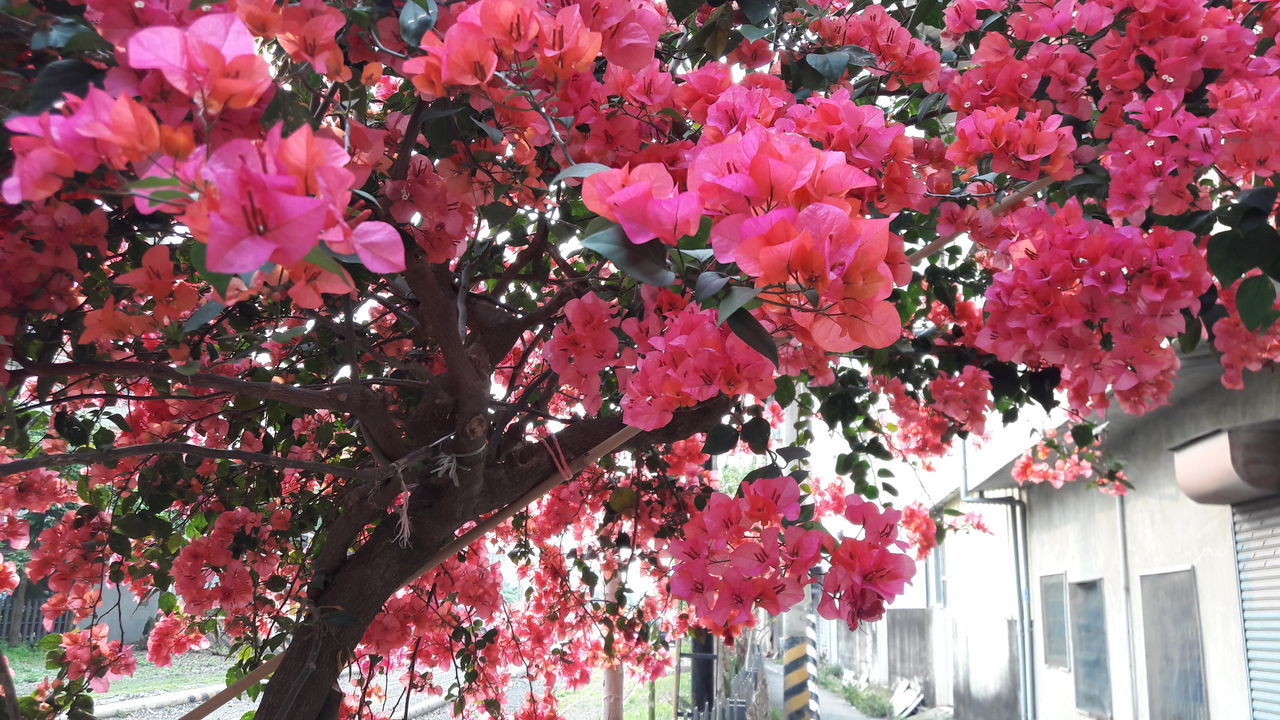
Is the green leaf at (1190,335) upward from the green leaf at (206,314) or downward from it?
upward

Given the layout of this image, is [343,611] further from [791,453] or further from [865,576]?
[865,576]

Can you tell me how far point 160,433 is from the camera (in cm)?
212

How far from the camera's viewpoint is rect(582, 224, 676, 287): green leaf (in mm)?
728

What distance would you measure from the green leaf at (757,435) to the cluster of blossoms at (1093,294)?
1.81ft

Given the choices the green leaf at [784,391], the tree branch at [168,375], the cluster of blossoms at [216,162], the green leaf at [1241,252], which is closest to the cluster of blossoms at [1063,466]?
the green leaf at [784,391]

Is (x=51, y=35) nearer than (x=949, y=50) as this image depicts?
Yes

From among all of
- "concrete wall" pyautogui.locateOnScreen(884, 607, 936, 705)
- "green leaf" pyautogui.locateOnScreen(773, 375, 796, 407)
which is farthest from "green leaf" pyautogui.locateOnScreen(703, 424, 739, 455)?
"concrete wall" pyautogui.locateOnScreen(884, 607, 936, 705)

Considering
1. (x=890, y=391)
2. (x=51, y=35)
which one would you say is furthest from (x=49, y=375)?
(x=890, y=391)

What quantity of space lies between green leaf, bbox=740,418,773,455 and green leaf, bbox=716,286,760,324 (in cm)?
124

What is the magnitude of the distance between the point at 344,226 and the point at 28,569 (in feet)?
8.14

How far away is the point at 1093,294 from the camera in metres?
1.42

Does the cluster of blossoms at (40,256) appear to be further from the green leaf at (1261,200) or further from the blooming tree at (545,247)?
the green leaf at (1261,200)

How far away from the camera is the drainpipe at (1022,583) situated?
8805 mm

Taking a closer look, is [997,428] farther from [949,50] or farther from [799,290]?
[799,290]
